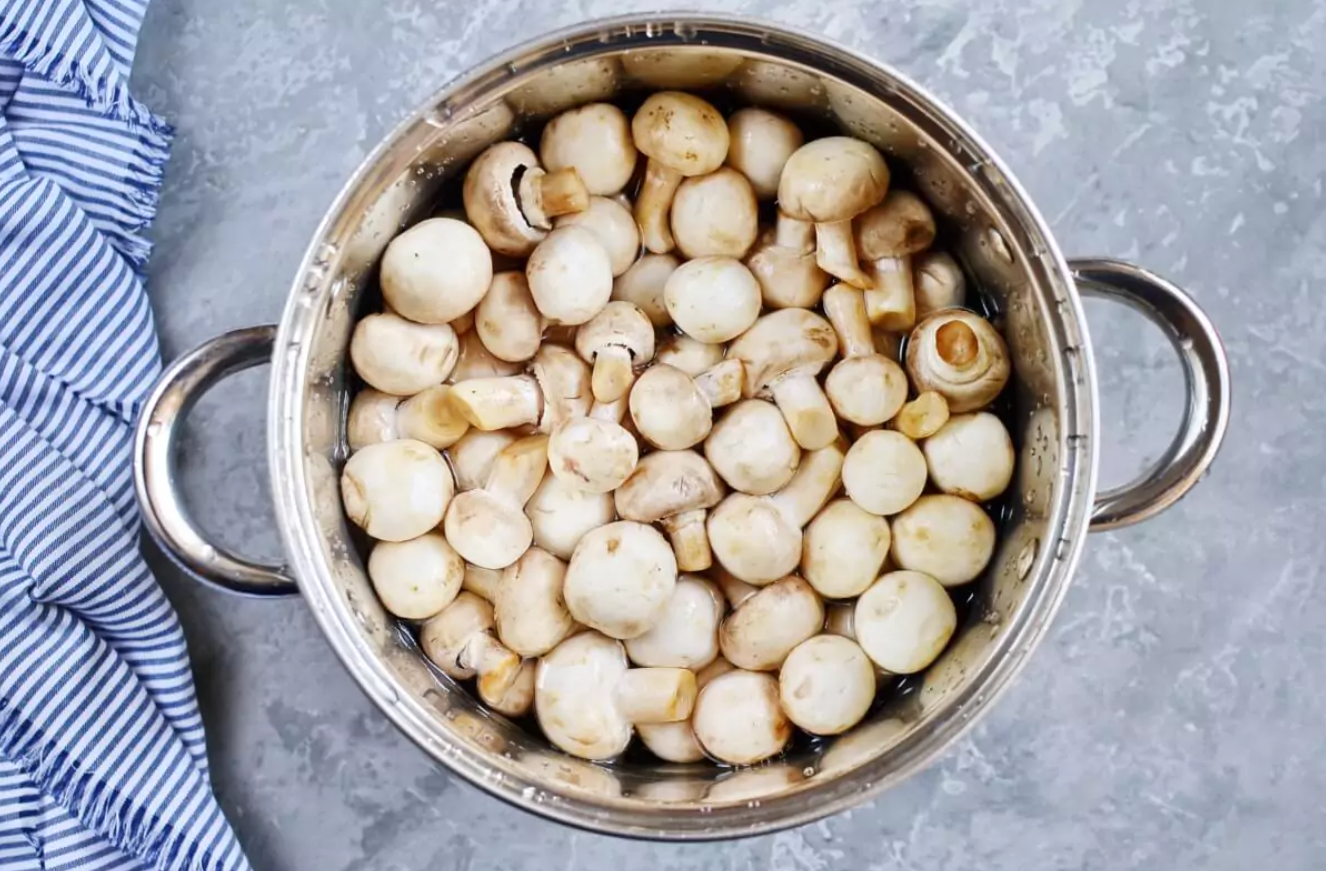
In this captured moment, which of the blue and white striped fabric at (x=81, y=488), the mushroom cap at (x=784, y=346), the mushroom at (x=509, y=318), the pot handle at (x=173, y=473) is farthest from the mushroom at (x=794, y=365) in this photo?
the blue and white striped fabric at (x=81, y=488)

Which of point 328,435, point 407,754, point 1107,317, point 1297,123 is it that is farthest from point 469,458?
point 1297,123

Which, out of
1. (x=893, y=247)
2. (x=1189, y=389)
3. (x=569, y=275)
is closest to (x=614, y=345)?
(x=569, y=275)

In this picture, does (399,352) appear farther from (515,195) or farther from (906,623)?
(906,623)

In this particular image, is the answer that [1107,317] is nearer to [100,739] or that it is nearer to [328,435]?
[328,435]

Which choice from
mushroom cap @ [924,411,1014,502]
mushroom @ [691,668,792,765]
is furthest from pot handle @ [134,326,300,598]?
mushroom cap @ [924,411,1014,502]

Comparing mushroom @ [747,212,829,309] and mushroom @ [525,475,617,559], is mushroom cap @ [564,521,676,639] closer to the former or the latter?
mushroom @ [525,475,617,559]

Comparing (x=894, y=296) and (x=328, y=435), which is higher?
(x=894, y=296)
